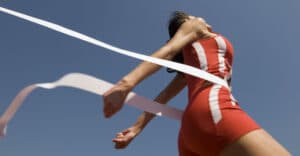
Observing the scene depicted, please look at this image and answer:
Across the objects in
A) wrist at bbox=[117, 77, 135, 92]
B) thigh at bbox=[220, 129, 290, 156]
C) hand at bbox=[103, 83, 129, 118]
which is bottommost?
thigh at bbox=[220, 129, 290, 156]

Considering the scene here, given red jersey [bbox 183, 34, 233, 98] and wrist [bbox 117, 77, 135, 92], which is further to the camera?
red jersey [bbox 183, 34, 233, 98]

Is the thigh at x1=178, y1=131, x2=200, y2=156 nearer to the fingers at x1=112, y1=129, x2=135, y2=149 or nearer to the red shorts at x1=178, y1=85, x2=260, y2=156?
the red shorts at x1=178, y1=85, x2=260, y2=156

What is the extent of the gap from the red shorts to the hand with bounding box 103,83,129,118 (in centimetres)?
66

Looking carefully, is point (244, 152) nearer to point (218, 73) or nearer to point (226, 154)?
point (226, 154)

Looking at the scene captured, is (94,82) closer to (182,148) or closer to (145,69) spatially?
(145,69)

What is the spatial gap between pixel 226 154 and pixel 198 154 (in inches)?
18.8

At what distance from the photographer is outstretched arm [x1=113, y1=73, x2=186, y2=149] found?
4.65 meters

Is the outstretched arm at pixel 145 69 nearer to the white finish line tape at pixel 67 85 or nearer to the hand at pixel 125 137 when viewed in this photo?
the white finish line tape at pixel 67 85

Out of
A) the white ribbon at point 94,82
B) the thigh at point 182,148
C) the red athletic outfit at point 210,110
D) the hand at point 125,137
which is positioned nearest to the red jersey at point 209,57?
the red athletic outfit at point 210,110

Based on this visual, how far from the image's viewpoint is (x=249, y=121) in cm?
381

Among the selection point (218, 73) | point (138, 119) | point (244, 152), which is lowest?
point (138, 119)

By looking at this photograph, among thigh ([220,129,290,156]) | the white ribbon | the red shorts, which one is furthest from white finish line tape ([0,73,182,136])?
thigh ([220,129,290,156])

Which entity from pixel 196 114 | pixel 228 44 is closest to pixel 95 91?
pixel 196 114

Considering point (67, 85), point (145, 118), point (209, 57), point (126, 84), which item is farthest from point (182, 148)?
point (67, 85)
